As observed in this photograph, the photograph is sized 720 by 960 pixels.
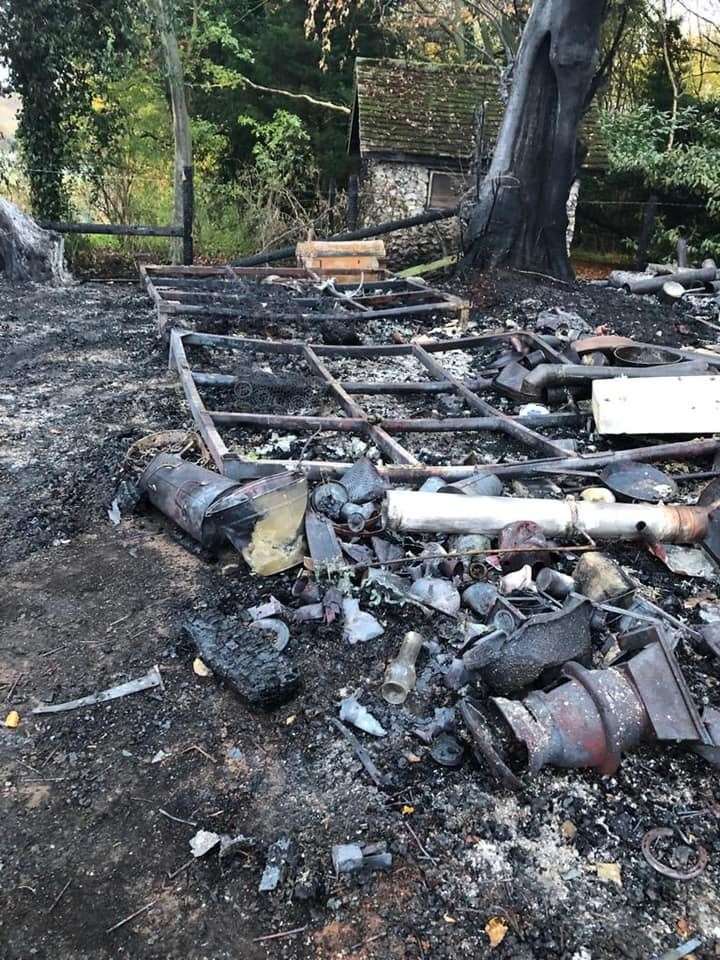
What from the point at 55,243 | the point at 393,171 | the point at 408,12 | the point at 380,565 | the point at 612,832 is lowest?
the point at 612,832

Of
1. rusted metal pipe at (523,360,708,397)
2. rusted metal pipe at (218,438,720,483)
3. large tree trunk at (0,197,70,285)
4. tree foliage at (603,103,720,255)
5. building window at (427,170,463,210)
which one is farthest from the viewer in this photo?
building window at (427,170,463,210)

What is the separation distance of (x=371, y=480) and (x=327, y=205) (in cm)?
1447

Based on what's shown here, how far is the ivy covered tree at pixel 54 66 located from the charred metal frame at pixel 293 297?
4.54 m

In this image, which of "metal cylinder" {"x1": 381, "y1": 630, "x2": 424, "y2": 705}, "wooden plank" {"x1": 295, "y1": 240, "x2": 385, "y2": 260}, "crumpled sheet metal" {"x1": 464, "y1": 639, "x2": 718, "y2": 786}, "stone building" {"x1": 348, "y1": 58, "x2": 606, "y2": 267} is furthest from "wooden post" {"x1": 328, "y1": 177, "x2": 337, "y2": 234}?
"crumpled sheet metal" {"x1": 464, "y1": 639, "x2": 718, "y2": 786}

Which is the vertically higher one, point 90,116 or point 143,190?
point 90,116

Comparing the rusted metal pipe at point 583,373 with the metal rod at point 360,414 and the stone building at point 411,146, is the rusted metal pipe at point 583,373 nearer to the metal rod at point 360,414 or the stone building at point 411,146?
the metal rod at point 360,414

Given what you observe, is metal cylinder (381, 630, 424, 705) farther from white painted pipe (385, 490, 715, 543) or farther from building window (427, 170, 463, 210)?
building window (427, 170, 463, 210)

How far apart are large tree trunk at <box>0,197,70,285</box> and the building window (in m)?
8.73

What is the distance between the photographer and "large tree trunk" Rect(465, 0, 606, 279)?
907 cm

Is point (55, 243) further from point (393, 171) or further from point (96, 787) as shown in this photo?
point (96, 787)

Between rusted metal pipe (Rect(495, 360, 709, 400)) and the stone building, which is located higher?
the stone building

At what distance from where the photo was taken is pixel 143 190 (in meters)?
15.2

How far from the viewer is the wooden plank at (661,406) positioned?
4473mm

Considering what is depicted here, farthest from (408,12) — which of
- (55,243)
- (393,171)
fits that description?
(55,243)
